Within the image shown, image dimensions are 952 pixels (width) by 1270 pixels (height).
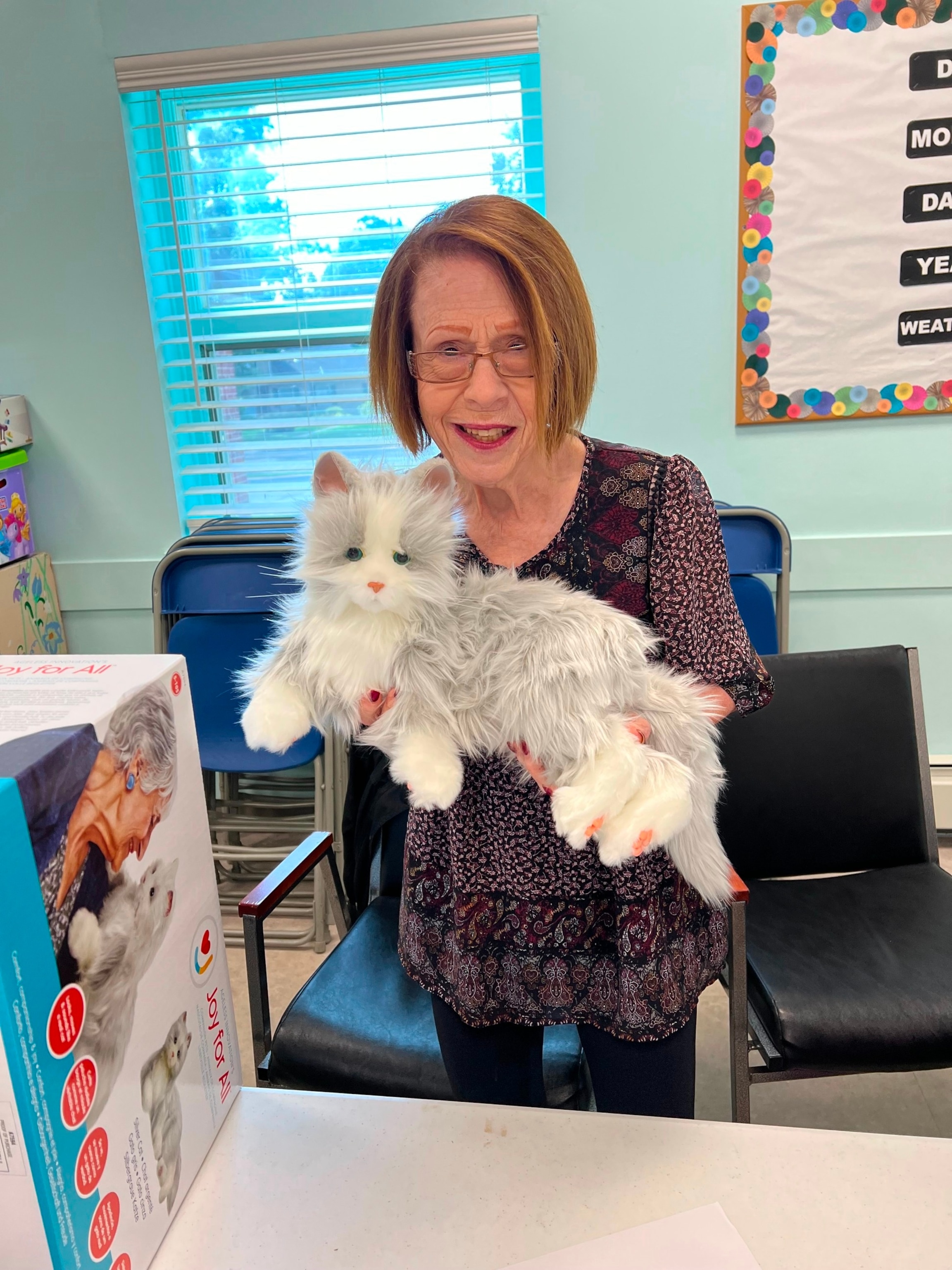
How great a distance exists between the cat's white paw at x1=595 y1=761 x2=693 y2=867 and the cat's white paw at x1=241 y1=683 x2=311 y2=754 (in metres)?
0.30

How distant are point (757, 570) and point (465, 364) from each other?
161 cm

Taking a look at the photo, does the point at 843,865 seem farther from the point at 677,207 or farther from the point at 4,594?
the point at 4,594

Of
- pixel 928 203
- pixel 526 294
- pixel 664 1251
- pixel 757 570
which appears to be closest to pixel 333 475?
pixel 526 294

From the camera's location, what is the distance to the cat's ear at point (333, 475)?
0.80 m

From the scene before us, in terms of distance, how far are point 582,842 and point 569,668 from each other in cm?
16

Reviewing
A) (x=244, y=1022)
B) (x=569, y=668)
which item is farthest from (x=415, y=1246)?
(x=244, y=1022)

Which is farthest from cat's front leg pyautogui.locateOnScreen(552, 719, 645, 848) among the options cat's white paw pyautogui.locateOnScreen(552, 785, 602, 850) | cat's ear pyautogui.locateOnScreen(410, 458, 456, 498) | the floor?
the floor

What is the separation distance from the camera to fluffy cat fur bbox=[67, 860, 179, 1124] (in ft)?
2.06

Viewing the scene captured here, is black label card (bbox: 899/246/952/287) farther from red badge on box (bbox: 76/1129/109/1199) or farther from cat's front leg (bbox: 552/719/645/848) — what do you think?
red badge on box (bbox: 76/1129/109/1199)

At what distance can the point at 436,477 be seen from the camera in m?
0.82

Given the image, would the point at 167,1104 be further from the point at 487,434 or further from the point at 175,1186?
the point at 487,434

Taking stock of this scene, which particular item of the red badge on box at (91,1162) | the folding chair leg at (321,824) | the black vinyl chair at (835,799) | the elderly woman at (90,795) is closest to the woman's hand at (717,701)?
the elderly woman at (90,795)

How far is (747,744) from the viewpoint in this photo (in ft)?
5.72

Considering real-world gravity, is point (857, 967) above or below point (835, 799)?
below
